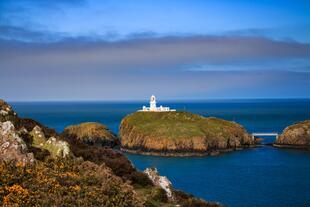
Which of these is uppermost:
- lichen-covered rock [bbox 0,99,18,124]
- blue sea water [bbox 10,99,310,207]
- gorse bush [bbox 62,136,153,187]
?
lichen-covered rock [bbox 0,99,18,124]

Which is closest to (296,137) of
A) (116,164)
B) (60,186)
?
(116,164)

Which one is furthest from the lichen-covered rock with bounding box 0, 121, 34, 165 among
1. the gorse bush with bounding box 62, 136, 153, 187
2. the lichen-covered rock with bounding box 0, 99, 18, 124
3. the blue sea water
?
the blue sea water

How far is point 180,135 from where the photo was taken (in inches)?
4791

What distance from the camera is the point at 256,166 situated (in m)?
94.2

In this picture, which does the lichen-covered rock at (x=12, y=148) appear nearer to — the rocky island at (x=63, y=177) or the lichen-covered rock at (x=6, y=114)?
the rocky island at (x=63, y=177)

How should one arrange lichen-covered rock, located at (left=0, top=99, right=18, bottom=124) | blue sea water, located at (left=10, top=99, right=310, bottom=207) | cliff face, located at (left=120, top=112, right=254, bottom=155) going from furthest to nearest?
cliff face, located at (left=120, top=112, right=254, bottom=155) < blue sea water, located at (left=10, top=99, right=310, bottom=207) < lichen-covered rock, located at (left=0, top=99, right=18, bottom=124)

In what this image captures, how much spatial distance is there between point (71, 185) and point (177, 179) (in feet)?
196

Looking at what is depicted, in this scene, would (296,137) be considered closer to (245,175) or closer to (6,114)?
(245,175)

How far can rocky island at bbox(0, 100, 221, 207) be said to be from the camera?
19953 mm

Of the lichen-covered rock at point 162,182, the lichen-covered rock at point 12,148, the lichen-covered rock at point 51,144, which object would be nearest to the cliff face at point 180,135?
the lichen-covered rock at point 162,182

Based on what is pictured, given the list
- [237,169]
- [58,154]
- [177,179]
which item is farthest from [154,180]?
[237,169]

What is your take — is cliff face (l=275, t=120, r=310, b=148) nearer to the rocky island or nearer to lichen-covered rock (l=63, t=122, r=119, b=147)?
lichen-covered rock (l=63, t=122, r=119, b=147)

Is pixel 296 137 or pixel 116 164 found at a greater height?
pixel 116 164

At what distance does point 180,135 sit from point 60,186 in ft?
333
